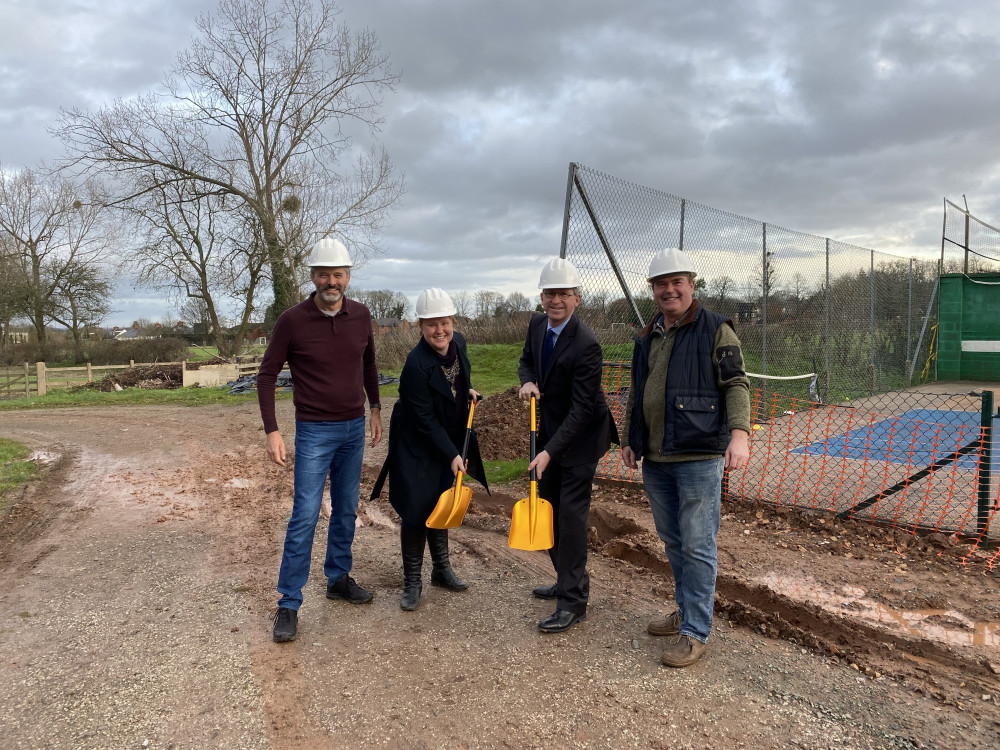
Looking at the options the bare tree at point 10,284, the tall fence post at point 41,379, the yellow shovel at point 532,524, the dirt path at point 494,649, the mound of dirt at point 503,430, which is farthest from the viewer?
the bare tree at point 10,284

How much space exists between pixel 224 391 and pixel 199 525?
14.3 meters

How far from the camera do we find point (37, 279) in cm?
3200

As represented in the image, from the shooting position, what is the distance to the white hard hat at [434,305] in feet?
13.3

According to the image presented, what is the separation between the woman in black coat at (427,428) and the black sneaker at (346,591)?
0.26 meters

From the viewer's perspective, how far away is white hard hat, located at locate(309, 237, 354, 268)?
3.84 m

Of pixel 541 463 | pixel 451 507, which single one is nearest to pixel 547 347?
pixel 541 463

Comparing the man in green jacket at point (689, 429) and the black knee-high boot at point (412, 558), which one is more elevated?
the man in green jacket at point (689, 429)

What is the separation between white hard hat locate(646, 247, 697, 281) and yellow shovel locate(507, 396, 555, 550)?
1.18 m

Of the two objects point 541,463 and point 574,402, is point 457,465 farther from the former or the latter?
point 574,402

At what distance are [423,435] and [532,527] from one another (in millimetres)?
902

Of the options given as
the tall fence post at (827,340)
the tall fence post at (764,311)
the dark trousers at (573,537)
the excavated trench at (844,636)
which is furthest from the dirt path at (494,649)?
the tall fence post at (827,340)

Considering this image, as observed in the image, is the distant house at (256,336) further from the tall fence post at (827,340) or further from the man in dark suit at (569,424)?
the man in dark suit at (569,424)

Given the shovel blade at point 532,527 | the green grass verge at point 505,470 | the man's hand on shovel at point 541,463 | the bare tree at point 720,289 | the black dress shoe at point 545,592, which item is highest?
the bare tree at point 720,289

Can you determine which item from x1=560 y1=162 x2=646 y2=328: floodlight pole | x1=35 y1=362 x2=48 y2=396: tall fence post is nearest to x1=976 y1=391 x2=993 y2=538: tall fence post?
x1=560 y1=162 x2=646 y2=328: floodlight pole
